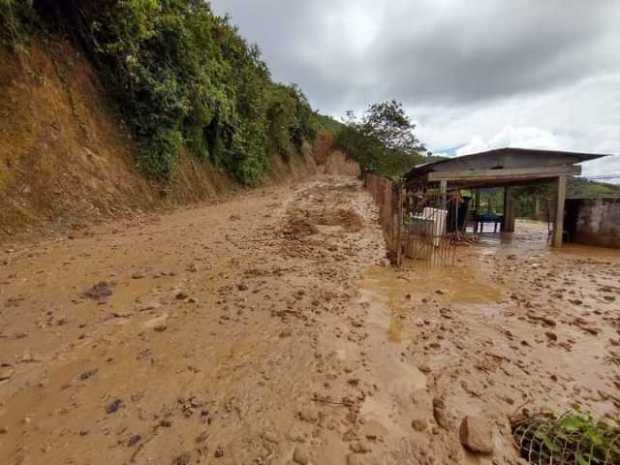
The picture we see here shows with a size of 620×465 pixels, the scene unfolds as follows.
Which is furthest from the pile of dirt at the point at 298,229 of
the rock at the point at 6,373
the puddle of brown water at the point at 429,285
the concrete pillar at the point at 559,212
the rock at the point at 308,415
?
the concrete pillar at the point at 559,212

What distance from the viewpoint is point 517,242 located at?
10.8 m

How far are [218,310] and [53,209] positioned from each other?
4.39 meters

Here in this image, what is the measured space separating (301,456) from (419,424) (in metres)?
0.83

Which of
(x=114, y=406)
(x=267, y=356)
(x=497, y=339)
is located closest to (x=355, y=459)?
(x=267, y=356)

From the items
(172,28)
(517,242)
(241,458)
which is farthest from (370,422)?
(517,242)

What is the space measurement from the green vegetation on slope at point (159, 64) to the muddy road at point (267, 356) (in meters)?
4.14

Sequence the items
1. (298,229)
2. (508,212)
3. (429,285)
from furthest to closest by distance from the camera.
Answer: (508,212) < (298,229) < (429,285)

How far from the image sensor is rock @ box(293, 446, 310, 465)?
1.56 meters

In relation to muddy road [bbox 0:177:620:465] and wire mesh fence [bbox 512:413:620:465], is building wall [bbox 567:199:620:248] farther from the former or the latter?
wire mesh fence [bbox 512:413:620:465]

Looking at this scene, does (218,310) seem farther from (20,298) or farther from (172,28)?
(172,28)

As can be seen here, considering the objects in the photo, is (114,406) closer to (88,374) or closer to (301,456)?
(88,374)

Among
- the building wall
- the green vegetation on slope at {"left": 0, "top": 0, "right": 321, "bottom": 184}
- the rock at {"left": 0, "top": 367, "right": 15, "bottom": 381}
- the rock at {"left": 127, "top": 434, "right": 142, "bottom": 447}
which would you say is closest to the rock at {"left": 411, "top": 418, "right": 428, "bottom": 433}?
the rock at {"left": 127, "top": 434, "right": 142, "bottom": 447}

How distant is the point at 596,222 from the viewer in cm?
1017

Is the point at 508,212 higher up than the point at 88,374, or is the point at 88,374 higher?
the point at 508,212
